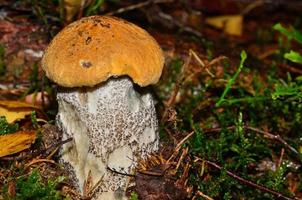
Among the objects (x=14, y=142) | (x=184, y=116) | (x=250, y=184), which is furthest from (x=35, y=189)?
(x=184, y=116)

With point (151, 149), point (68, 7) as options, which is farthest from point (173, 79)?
point (151, 149)

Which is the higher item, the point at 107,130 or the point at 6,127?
the point at 107,130

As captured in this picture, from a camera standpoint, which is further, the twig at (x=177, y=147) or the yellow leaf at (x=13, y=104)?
the yellow leaf at (x=13, y=104)

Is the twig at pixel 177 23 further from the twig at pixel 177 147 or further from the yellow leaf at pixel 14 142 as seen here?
the yellow leaf at pixel 14 142

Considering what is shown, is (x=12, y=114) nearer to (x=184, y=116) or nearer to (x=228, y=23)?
(x=184, y=116)

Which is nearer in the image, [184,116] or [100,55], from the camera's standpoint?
[100,55]

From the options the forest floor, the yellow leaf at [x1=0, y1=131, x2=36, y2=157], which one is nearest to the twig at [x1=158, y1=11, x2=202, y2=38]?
the forest floor

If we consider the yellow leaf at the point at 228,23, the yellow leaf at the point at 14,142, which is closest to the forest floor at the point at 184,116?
the yellow leaf at the point at 14,142

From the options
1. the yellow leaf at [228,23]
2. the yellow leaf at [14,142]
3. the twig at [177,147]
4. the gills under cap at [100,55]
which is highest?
the gills under cap at [100,55]
